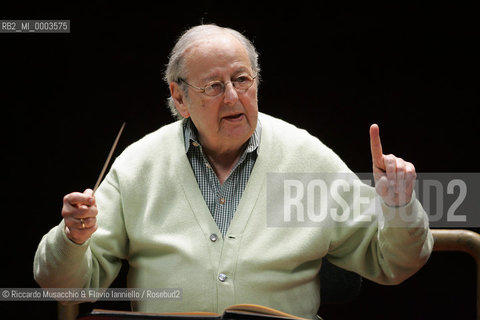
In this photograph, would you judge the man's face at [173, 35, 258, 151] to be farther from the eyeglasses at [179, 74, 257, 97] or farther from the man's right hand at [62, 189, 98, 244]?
the man's right hand at [62, 189, 98, 244]

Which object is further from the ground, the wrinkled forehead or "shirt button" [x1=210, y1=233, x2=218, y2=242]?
the wrinkled forehead

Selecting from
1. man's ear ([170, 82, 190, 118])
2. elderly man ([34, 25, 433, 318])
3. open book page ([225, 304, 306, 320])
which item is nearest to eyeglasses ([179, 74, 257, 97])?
elderly man ([34, 25, 433, 318])

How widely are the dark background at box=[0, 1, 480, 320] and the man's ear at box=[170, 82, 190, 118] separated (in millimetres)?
561

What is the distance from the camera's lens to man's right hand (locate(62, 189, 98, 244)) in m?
1.66

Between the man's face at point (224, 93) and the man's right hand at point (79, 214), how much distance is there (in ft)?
1.35

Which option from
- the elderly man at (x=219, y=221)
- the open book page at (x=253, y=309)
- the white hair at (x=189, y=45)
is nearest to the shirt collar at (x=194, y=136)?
the elderly man at (x=219, y=221)

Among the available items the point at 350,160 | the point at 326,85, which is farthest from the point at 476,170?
the point at 326,85

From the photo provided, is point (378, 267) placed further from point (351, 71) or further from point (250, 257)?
point (351, 71)

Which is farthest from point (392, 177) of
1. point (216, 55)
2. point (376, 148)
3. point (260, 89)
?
point (260, 89)

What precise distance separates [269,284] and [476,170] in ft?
3.75

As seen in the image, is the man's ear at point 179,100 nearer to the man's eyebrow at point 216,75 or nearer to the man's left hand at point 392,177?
the man's eyebrow at point 216,75

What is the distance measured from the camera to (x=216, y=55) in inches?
75.3

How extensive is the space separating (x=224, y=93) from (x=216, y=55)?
0.10 m

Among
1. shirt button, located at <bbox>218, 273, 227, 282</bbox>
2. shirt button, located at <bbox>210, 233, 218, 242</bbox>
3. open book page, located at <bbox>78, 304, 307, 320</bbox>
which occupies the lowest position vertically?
open book page, located at <bbox>78, 304, 307, 320</bbox>
